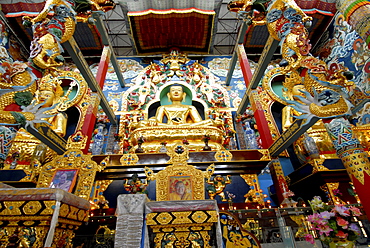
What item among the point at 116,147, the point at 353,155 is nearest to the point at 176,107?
the point at 116,147

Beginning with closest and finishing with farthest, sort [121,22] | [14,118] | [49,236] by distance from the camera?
[49,236] < [14,118] < [121,22]

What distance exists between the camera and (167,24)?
8047 millimetres

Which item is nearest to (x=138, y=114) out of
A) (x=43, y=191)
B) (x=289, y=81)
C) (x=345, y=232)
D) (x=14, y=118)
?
(x=14, y=118)

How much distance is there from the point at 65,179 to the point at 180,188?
1.95 m

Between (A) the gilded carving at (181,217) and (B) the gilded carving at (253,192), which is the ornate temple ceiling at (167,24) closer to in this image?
(B) the gilded carving at (253,192)

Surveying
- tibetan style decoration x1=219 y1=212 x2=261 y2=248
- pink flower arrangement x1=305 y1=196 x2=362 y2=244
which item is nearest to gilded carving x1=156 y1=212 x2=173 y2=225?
tibetan style decoration x1=219 y1=212 x2=261 y2=248

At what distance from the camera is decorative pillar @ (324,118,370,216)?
277 cm

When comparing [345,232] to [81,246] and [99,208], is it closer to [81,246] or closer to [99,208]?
[81,246]

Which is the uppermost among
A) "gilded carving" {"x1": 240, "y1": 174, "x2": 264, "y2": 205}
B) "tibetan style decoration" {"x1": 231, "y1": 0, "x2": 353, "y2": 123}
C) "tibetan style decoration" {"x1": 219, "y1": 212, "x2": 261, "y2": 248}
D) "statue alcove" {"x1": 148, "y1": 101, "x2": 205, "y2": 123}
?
"statue alcove" {"x1": 148, "y1": 101, "x2": 205, "y2": 123}

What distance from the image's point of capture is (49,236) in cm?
170

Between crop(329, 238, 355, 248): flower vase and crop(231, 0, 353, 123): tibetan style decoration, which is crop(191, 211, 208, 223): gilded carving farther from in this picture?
crop(231, 0, 353, 123): tibetan style decoration

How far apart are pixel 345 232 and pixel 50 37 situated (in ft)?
16.9

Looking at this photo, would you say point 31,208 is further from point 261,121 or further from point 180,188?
point 261,121

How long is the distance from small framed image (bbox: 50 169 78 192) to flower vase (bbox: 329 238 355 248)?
11.8 ft
